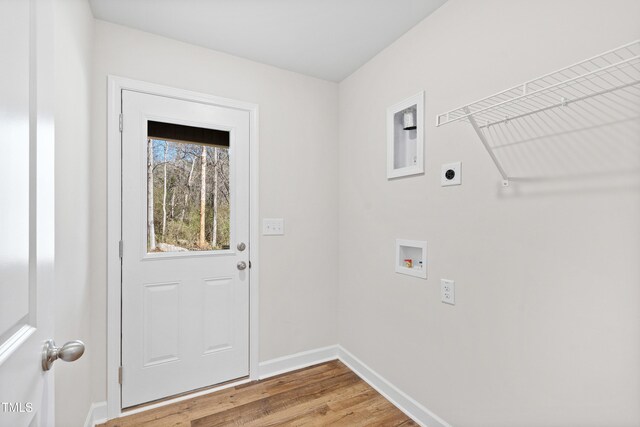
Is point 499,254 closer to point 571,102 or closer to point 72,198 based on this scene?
point 571,102

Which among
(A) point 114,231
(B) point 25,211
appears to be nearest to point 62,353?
(B) point 25,211

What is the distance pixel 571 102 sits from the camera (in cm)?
103

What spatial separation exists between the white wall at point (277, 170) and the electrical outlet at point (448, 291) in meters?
1.10

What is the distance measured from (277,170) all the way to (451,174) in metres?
1.27

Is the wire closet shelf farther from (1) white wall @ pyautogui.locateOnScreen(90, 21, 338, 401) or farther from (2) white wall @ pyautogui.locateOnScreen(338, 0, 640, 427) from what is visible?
(1) white wall @ pyautogui.locateOnScreen(90, 21, 338, 401)

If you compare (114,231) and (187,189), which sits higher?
(187,189)

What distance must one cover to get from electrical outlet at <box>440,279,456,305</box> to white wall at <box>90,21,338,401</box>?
110 cm

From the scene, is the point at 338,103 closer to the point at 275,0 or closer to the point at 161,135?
the point at 275,0

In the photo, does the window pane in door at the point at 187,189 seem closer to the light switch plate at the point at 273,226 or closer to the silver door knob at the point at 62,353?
the light switch plate at the point at 273,226

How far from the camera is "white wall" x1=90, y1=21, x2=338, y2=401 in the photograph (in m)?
1.80

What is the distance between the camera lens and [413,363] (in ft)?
6.15

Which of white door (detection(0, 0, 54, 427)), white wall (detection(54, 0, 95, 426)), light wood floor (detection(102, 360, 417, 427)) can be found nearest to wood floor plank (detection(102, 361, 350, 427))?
light wood floor (detection(102, 360, 417, 427))

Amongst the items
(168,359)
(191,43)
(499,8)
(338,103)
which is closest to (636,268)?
(499,8)

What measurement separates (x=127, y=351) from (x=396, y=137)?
2.18m
